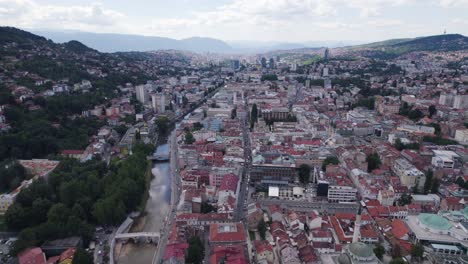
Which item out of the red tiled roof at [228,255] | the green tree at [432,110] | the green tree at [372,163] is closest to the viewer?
the red tiled roof at [228,255]

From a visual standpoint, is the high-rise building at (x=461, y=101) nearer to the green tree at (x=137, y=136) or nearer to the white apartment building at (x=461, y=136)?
the white apartment building at (x=461, y=136)

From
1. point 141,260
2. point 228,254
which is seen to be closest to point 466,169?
point 228,254

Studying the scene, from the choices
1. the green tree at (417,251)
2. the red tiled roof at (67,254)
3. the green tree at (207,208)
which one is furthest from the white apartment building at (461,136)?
the red tiled roof at (67,254)

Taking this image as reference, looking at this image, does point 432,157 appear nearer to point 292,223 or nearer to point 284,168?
point 284,168

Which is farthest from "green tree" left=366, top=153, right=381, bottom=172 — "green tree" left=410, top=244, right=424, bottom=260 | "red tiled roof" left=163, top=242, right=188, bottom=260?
"red tiled roof" left=163, top=242, right=188, bottom=260

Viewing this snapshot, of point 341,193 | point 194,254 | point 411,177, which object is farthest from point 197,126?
point 194,254

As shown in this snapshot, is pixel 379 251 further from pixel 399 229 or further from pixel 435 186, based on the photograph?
pixel 435 186

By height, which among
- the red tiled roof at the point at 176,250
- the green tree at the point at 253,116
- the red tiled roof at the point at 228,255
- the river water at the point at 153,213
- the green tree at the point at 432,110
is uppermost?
the green tree at the point at 432,110
